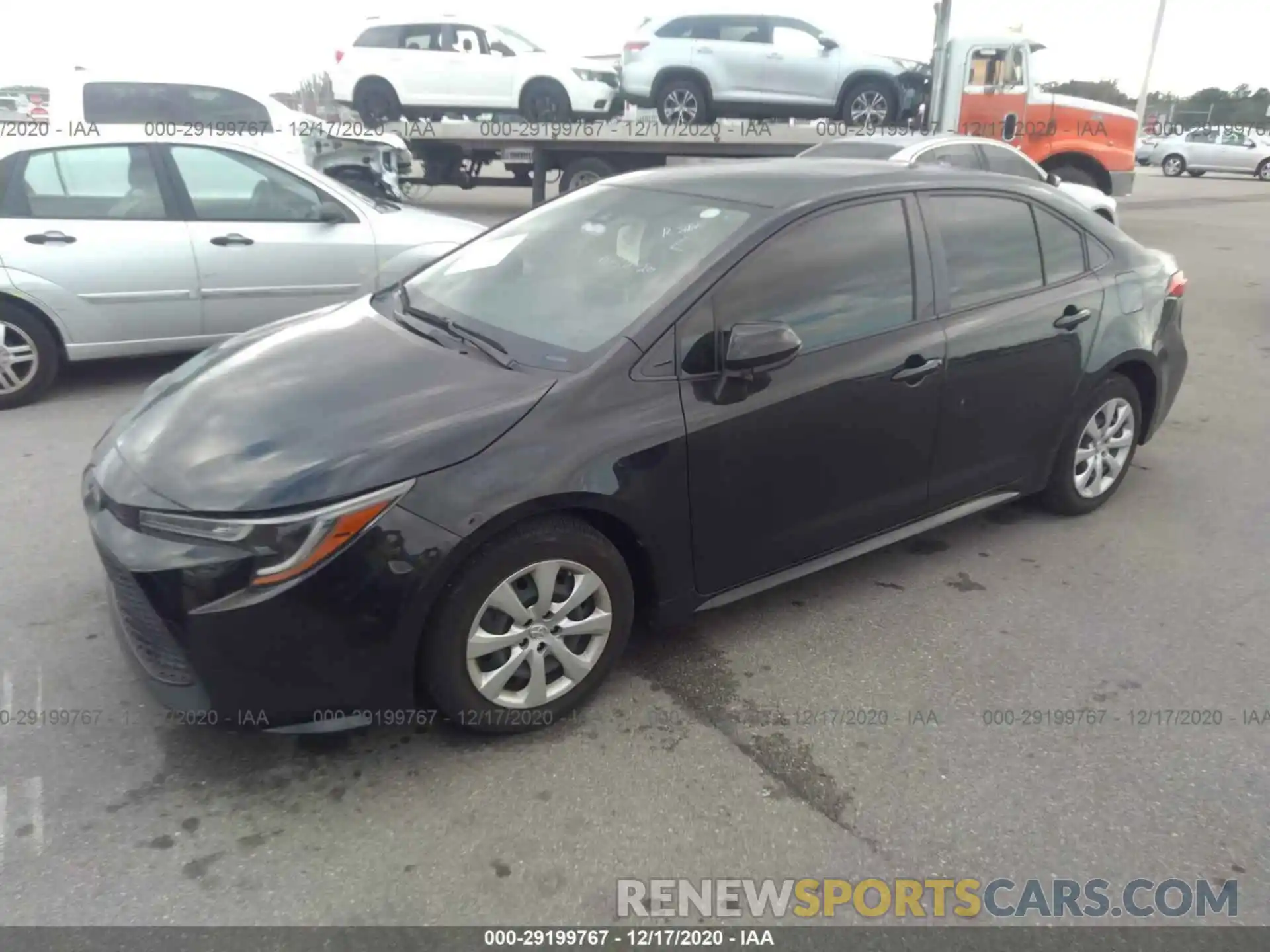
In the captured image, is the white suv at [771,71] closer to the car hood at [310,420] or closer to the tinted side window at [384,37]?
the tinted side window at [384,37]

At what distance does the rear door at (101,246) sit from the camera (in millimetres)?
5621

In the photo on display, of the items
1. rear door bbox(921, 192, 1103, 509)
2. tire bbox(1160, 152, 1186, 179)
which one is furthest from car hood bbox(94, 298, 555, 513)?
tire bbox(1160, 152, 1186, 179)

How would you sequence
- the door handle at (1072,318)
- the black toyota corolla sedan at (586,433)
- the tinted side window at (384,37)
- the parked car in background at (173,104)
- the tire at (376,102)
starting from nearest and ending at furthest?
the black toyota corolla sedan at (586,433)
the door handle at (1072,318)
the parked car in background at (173,104)
the tinted side window at (384,37)
the tire at (376,102)

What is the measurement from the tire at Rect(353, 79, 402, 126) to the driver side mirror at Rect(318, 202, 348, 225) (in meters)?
8.52

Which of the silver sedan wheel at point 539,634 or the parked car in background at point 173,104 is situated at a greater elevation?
the parked car in background at point 173,104

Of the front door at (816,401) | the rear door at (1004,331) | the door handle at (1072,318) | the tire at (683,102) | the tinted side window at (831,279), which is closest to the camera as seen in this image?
the front door at (816,401)

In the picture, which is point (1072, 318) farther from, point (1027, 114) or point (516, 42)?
point (516, 42)

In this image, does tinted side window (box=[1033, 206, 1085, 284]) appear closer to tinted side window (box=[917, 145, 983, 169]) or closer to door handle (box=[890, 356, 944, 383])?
door handle (box=[890, 356, 944, 383])

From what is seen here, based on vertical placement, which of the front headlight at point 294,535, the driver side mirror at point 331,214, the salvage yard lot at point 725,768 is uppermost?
the driver side mirror at point 331,214

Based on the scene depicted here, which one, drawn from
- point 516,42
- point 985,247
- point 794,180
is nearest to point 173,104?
point 516,42

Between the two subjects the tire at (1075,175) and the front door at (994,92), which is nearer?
the front door at (994,92)

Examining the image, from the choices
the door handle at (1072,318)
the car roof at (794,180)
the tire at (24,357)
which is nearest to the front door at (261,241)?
the tire at (24,357)

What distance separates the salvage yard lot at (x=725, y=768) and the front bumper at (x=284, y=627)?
0.28 metres
